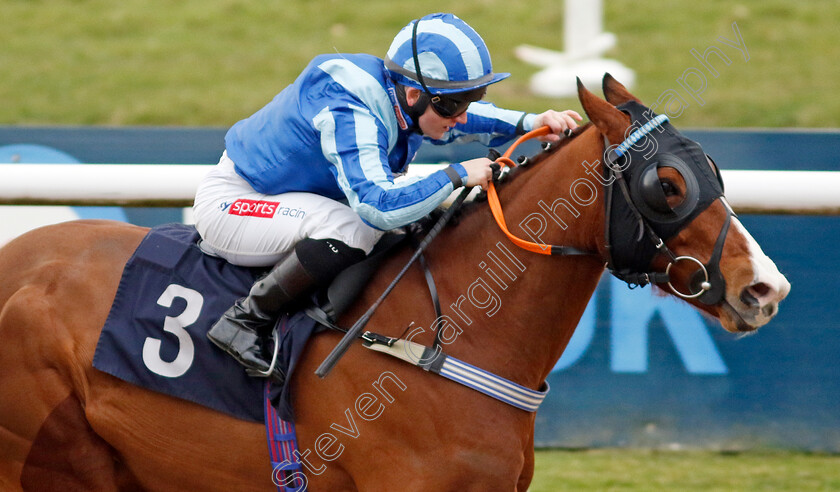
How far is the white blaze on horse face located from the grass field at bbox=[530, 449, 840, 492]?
2158 mm

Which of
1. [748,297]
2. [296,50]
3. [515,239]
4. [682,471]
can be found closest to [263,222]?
[515,239]

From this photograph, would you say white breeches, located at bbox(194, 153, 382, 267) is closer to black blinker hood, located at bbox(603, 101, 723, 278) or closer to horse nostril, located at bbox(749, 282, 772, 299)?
black blinker hood, located at bbox(603, 101, 723, 278)

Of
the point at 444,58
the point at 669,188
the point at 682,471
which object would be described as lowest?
the point at 682,471

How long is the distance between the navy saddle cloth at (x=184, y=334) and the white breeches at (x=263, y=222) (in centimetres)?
11

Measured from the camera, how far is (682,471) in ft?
15.8

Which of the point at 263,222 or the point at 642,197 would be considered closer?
the point at 642,197

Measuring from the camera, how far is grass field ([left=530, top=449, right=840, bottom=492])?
461 cm

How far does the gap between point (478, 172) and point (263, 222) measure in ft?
2.50

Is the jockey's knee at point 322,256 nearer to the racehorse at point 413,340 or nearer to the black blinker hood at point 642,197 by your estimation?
the racehorse at point 413,340

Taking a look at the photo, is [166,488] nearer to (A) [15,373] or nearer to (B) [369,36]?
(A) [15,373]

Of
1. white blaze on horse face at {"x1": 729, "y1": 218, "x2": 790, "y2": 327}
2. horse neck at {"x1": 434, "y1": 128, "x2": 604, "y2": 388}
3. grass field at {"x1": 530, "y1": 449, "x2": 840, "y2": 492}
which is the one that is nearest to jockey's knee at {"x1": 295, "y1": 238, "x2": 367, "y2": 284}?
horse neck at {"x1": 434, "y1": 128, "x2": 604, "y2": 388}

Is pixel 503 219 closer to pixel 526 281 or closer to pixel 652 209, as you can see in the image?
pixel 526 281

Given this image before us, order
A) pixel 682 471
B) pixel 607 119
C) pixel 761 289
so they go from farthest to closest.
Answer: pixel 682 471 < pixel 607 119 < pixel 761 289

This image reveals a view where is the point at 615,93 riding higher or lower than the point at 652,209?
higher
